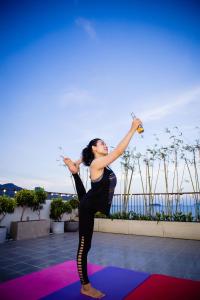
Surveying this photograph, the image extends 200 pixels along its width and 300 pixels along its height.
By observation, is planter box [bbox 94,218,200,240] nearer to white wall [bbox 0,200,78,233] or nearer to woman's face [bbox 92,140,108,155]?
white wall [bbox 0,200,78,233]

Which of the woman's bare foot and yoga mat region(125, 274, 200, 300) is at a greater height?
the woman's bare foot

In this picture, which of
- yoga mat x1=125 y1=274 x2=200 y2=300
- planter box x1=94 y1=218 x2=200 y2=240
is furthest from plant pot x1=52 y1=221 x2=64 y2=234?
yoga mat x1=125 y1=274 x2=200 y2=300

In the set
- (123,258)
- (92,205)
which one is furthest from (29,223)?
(92,205)

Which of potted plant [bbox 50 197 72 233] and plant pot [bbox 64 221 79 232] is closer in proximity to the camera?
potted plant [bbox 50 197 72 233]

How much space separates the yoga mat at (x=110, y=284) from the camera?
170 cm

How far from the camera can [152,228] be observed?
585cm

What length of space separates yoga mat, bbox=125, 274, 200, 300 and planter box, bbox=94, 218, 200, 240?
11.3 feet

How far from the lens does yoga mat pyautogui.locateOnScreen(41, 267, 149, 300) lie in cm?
170

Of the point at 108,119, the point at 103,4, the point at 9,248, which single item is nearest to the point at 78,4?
the point at 103,4

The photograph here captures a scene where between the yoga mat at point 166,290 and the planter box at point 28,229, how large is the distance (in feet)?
13.6

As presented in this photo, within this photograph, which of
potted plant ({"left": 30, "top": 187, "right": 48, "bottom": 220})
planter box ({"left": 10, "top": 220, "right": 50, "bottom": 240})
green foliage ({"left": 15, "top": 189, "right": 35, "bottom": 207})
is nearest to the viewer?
planter box ({"left": 10, "top": 220, "right": 50, "bottom": 240})

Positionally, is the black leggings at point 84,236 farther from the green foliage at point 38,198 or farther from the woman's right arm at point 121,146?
the green foliage at point 38,198

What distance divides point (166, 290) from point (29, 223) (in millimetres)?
4588

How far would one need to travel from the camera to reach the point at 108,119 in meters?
6.38
